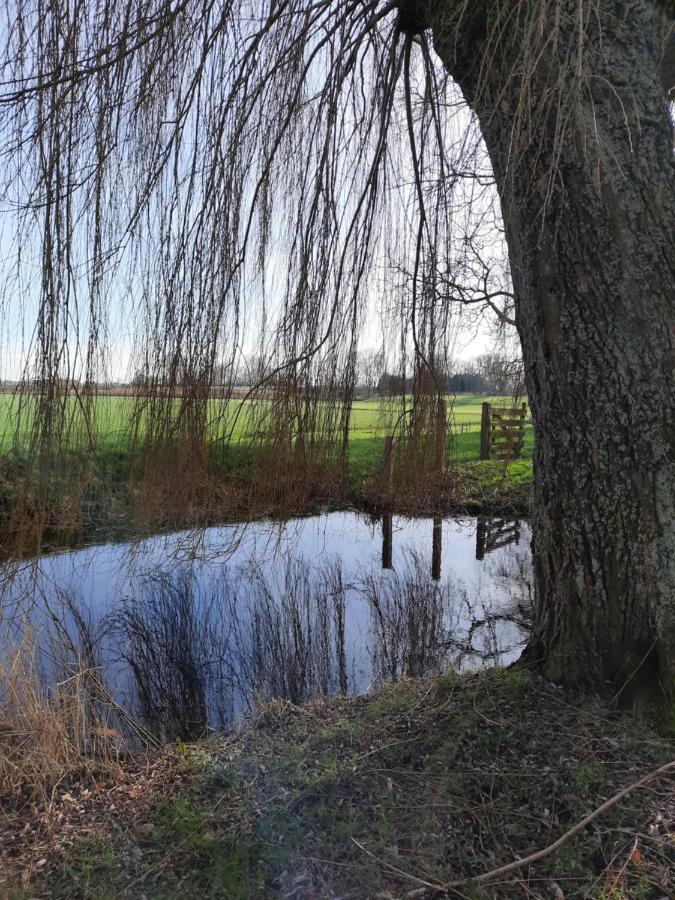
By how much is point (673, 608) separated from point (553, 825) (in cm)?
69

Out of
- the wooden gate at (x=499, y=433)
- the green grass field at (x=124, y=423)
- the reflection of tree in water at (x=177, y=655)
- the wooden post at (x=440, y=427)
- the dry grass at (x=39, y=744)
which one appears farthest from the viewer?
the wooden gate at (x=499, y=433)

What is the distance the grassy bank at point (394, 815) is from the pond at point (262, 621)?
29.7 inches

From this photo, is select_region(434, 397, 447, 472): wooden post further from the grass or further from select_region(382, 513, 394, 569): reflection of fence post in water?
select_region(382, 513, 394, 569): reflection of fence post in water

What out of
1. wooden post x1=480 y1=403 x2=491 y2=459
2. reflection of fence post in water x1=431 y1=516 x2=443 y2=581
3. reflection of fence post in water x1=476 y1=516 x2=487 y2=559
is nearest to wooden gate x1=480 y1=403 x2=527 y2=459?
wooden post x1=480 y1=403 x2=491 y2=459

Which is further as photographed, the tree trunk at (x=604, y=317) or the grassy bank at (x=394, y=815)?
the tree trunk at (x=604, y=317)

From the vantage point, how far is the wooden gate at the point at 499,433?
10.7 m

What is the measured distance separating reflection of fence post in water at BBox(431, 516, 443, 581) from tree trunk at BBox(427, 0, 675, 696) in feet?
14.6

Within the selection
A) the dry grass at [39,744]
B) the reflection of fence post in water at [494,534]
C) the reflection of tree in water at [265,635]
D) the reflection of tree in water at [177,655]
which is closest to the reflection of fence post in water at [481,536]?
the reflection of fence post in water at [494,534]

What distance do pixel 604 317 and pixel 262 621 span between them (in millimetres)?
3803

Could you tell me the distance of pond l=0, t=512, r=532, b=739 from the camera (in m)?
3.55

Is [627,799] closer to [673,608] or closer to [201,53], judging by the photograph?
[673,608]

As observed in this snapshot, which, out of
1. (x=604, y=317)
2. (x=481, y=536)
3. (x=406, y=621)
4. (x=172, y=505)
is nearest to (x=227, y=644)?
(x=406, y=621)

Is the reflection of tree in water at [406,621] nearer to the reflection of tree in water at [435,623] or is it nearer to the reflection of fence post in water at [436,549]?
the reflection of tree in water at [435,623]

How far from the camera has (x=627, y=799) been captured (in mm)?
1472
